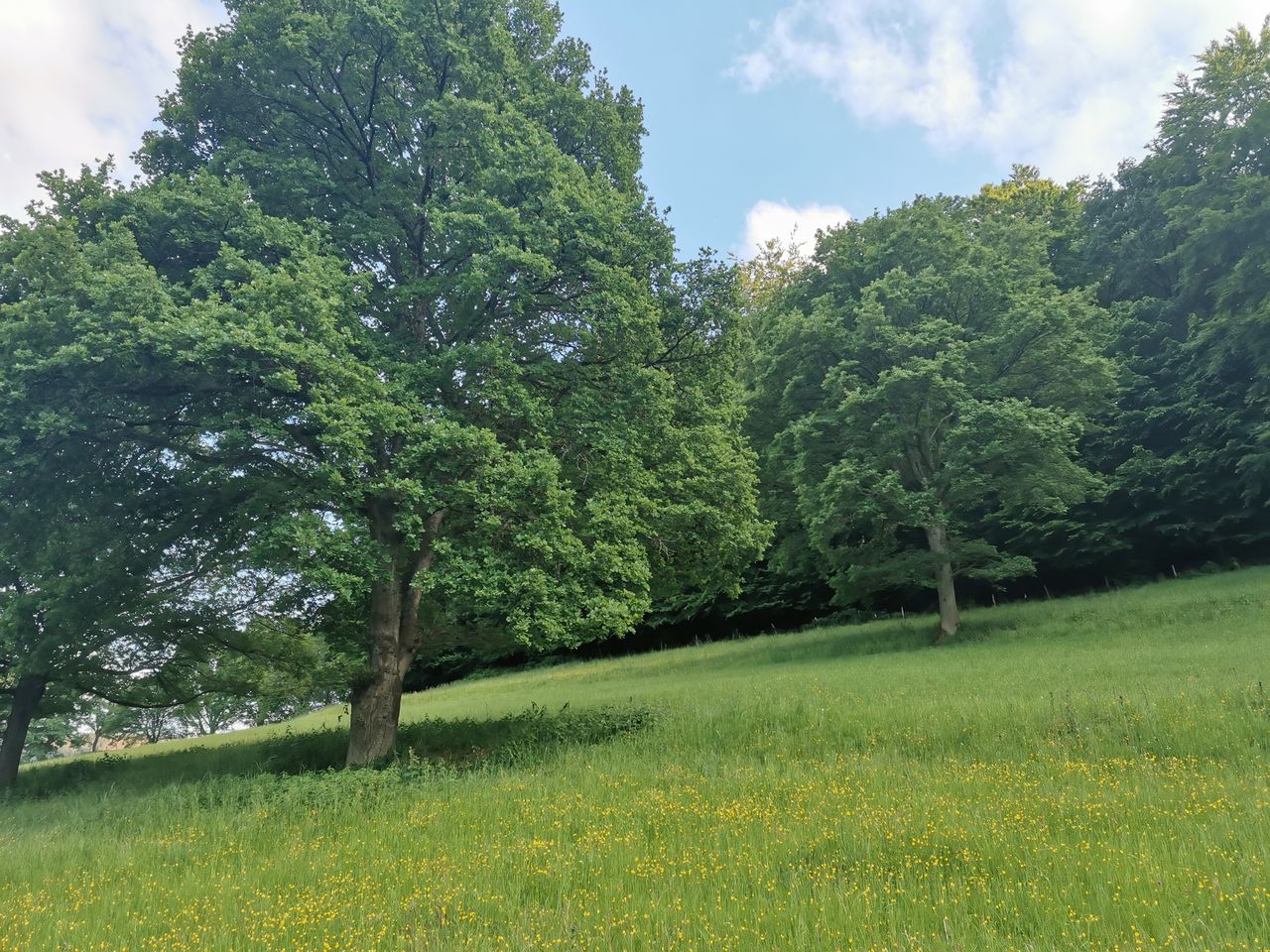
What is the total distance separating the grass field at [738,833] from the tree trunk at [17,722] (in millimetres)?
3827

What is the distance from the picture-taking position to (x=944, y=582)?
73.9ft

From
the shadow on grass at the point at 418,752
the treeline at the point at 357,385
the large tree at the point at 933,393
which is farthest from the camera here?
the large tree at the point at 933,393

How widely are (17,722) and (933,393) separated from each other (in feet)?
85.8

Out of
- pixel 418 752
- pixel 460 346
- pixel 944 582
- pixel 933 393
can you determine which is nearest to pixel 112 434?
pixel 460 346

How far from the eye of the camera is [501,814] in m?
7.63

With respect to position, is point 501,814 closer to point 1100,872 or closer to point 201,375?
point 1100,872

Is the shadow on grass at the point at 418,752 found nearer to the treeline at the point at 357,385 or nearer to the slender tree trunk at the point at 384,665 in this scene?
the slender tree trunk at the point at 384,665

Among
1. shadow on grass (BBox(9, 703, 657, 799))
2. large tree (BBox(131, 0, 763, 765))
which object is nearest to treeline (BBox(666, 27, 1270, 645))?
large tree (BBox(131, 0, 763, 765))

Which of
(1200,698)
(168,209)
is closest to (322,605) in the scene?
(168,209)

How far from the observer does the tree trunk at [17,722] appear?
1588cm

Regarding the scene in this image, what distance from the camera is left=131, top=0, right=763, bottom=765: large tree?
1054cm

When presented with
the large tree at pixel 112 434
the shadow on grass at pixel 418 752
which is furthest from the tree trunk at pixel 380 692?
the large tree at pixel 112 434

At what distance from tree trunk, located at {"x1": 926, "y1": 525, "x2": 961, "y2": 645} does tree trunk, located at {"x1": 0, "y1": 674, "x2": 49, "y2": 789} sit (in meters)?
24.8

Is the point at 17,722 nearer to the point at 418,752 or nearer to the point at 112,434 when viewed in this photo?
the point at 112,434
